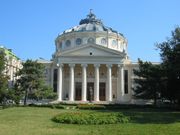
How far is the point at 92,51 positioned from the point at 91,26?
13.7 meters

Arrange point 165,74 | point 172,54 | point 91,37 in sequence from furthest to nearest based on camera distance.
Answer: point 91,37, point 165,74, point 172,54

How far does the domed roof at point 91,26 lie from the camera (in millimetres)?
77250

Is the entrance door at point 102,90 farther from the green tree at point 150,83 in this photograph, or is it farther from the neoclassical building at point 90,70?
the green tree at point 150,83

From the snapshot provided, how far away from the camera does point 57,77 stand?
69.9 metres

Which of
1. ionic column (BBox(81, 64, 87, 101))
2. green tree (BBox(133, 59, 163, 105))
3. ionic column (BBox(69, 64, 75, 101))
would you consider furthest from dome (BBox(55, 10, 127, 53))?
green tree (BBox(133, 59, 163, 105))

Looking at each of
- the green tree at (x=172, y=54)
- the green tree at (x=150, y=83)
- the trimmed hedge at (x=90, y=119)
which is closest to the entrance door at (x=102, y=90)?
the green tree at (x=150, y=83)

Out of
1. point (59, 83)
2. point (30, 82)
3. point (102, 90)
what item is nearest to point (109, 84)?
point (102, 90)

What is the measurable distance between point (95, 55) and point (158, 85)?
1713cm

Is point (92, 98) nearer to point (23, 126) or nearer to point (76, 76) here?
point (76, 76)

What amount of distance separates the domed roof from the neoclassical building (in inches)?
28.8

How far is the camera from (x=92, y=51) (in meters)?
66.5

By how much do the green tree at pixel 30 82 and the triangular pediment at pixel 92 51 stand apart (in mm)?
12026

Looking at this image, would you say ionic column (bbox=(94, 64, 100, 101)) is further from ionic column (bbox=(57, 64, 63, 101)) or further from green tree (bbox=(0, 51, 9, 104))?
green tree (bbox=(0, 51, 9, 104))

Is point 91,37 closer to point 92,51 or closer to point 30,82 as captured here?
point 92,51
